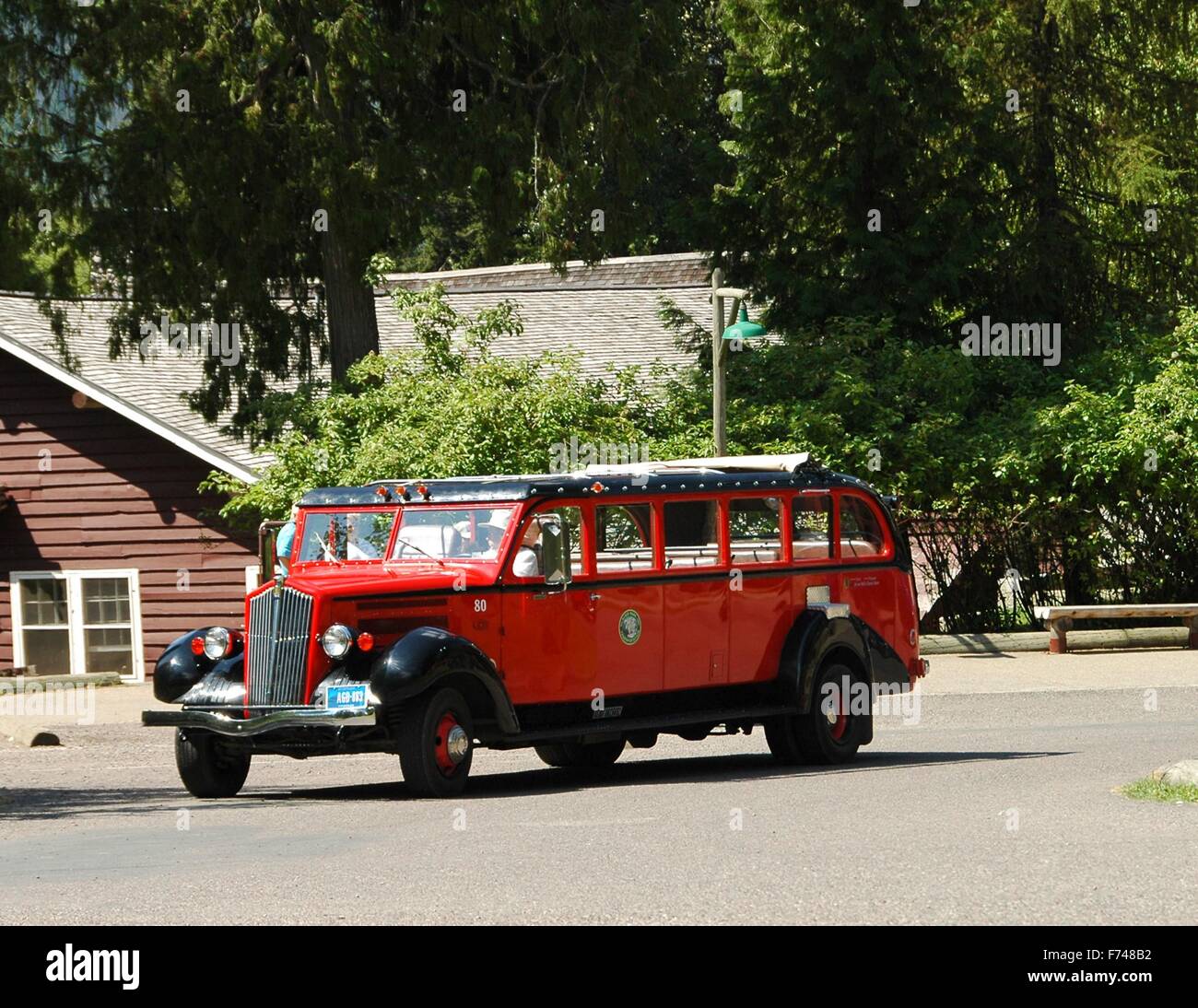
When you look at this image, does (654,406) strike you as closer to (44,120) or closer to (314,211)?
(314,211)

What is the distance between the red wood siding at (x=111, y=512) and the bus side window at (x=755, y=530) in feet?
44.8

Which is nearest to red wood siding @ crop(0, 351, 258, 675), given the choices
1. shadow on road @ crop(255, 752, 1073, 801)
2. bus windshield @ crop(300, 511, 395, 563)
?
shadow on road @ crop(255, 752, 1073, 801)

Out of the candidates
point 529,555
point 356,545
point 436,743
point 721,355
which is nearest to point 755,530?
point 529,555

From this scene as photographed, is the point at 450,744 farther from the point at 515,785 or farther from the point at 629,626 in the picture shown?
the point at 629,626

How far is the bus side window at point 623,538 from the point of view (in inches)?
578

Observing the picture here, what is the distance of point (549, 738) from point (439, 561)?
152 centimetres

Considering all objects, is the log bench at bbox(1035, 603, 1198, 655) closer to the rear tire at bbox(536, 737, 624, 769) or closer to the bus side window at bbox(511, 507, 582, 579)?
the rear tire at bbox(536, 737, 624, 769)

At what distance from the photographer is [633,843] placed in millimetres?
10672

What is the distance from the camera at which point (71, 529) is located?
1142 inches

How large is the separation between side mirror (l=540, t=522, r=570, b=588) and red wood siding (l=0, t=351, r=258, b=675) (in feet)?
47.3

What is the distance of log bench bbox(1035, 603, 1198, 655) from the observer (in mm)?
27000

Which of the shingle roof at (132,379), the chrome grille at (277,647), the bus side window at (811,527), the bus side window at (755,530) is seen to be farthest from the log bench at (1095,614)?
the chrome grille at (277,647)

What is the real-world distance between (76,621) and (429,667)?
1718cm

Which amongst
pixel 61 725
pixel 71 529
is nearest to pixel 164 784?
pixel 61 725
